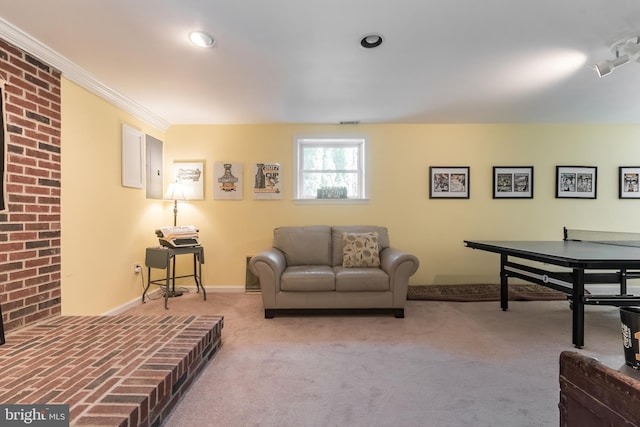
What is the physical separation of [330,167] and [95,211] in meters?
2.78

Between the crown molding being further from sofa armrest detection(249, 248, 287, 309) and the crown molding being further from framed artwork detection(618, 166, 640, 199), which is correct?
framed artwork detection(618, 166, 640, 199)

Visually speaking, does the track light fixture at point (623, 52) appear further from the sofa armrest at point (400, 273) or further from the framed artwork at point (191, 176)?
the framed artwork at point (191, 176)

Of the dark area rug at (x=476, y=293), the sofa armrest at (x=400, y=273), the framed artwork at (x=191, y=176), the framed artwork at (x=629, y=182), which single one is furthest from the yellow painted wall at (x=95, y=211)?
the framed artwork at (x=629, y=182)

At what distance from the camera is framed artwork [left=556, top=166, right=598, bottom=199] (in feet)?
13.2

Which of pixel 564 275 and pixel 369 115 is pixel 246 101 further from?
pixel 564 275

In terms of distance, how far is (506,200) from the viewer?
406 cm

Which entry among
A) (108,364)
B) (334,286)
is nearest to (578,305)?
(334,286)

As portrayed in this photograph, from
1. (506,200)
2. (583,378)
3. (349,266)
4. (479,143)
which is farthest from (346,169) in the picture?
(583,378)

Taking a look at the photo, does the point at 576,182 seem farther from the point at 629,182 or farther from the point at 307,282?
the point at 307,282

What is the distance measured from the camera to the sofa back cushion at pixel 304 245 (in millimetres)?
3535

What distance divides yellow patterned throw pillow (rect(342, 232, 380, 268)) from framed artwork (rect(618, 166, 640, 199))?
3.61 metres

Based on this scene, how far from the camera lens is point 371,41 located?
2.10m

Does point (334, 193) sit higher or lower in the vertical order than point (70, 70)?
lower

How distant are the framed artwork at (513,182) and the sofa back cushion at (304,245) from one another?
98.4 inches
